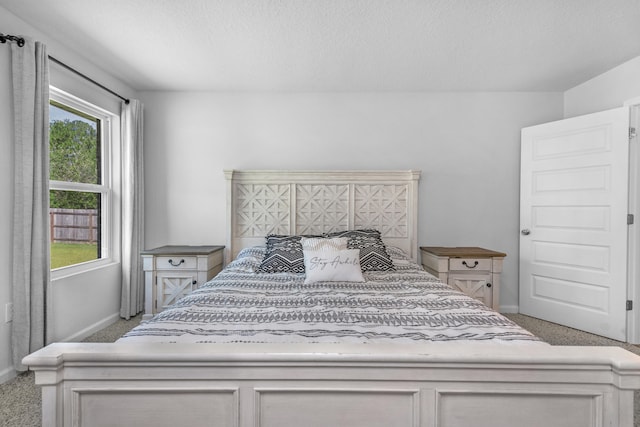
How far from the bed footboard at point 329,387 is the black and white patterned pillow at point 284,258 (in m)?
1.52

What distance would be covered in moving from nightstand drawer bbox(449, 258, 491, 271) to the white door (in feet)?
2.31

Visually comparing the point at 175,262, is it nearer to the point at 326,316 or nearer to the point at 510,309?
the point at 326,316

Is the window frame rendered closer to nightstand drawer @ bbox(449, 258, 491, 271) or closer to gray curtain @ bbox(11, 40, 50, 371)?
gray curtain @ bbox(11, 40, 50, 371)

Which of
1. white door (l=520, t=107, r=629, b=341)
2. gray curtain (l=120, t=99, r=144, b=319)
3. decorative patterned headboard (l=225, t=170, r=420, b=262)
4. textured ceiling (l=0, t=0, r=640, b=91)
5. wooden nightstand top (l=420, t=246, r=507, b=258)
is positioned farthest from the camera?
decorative patterned headboard (l=225, t=170, r=420, b=262)

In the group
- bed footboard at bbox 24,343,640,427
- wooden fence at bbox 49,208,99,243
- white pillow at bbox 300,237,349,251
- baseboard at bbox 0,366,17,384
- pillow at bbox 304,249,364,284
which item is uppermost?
wooden fence at bbox 49,208,99,243

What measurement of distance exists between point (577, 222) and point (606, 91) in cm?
123

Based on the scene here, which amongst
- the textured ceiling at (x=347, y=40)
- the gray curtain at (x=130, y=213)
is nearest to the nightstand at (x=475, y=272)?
the textured ceiling at (x=347, y=40)

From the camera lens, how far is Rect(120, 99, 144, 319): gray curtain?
3.15m

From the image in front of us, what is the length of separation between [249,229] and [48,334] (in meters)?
1.74

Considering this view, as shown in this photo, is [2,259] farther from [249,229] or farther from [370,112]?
[370,112]

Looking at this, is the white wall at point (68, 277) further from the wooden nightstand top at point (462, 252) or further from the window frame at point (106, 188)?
the wooden nightstand top at point (462, 252)

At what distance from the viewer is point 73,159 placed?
2.80 meters

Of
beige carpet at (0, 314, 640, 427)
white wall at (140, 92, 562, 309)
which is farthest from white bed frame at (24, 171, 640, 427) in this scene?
white wall at (140, 92, 562, 309)

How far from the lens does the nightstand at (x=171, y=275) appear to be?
116 inches
